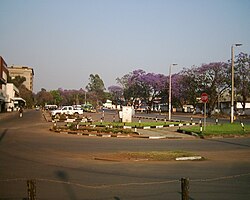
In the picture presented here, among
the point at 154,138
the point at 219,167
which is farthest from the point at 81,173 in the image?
the point at 154,138

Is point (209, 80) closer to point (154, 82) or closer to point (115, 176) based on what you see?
point (154, 82)

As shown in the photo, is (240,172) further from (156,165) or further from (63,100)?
(63,100)

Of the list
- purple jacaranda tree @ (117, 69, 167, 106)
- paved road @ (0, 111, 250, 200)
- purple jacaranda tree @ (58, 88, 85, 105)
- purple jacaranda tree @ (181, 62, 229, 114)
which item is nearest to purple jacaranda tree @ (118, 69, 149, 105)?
purple jacaranda tree @ (117, 69, 167, 106)

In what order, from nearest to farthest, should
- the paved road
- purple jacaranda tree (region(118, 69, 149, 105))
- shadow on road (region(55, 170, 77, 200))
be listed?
shadow on road (region(55, 170, 77, 200)) → the paved road → purple jacaranda tree (region(118, 69, 149, 105))

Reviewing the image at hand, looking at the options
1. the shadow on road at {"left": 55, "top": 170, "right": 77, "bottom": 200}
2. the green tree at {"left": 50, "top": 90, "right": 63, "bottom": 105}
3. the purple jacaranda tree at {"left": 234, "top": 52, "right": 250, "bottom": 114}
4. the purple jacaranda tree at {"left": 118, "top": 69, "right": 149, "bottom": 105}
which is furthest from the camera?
the green tree at {"left": 50, "top": 90, "right": 63, "bottom": 105}

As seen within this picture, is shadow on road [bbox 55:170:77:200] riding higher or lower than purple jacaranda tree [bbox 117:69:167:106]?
lower

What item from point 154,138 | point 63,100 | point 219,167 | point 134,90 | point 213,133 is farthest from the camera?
point 63,100

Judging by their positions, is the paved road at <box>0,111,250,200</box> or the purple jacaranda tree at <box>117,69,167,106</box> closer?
the paved road at <box>0,111,250,200</box>

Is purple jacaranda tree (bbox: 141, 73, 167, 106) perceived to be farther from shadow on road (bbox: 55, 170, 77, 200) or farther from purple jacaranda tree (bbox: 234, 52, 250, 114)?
shadow on road (bbox: 55, 170, 77, 200)

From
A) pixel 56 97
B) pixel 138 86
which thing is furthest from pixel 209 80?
pixel 56 97

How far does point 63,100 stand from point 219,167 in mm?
146589

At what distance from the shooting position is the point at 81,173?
34.7 ft

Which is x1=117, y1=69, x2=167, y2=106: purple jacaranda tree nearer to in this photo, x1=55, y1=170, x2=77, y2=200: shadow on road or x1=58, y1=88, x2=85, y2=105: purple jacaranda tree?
x1=58, y1=88, x2=85, y2=105: purple jacaranda tree

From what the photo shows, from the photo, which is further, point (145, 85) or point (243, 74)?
point (145, 85)
